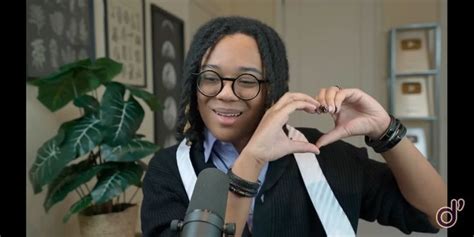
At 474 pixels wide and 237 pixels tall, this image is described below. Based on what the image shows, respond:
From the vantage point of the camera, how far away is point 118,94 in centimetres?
134

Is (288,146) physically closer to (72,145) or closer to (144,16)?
(72,145)

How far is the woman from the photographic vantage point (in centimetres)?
73

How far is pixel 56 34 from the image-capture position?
1.40 meters

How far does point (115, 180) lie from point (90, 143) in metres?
0.15

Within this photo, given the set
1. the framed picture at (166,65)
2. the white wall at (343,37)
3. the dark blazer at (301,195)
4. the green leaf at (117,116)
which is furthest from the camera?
the white wall at (343,37)

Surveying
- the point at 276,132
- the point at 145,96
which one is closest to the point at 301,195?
the point at 276,132

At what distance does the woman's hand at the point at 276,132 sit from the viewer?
2.26 feet

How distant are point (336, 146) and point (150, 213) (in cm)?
43

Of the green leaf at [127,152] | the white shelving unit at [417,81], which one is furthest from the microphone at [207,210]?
the white shelving unit at [417,81]

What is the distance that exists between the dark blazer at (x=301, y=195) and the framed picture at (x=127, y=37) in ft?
3.48

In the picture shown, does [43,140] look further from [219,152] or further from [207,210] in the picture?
[207,210]

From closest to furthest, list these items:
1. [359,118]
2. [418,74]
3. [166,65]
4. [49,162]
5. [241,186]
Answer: [241,186], [359,118], [49,162], [166,65], [418,74]
